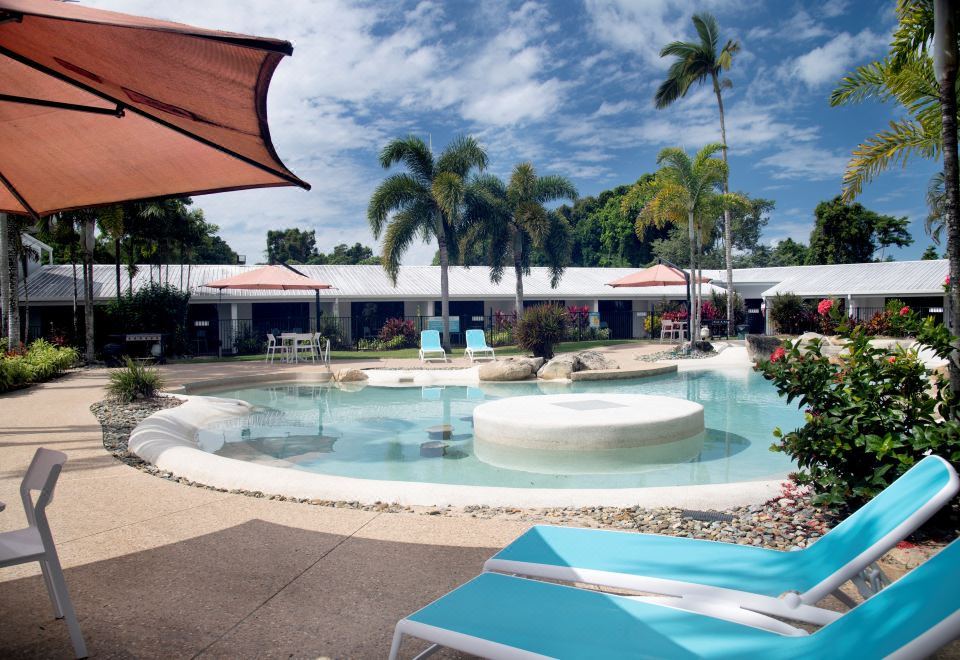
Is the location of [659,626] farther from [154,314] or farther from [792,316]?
[792,316]

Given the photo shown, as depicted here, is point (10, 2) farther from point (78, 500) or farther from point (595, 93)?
point (595, 93)

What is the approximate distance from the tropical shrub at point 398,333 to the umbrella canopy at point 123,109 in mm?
21861

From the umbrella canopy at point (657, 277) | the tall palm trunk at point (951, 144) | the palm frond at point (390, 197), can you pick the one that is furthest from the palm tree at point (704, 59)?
the tall palm trunk at point (951, 144)

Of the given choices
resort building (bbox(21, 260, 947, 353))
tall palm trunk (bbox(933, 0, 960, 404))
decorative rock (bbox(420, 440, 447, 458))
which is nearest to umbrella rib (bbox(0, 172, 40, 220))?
decorative rock (bbox(420, 440, 447, 458))

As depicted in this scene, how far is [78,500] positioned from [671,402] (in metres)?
7.53

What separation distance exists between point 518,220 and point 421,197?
13.5 feet

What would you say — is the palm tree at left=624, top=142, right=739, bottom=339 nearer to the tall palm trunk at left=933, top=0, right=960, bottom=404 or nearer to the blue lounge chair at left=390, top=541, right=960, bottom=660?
the tall palm trunk at left=933, top=0, right=960, bottom=404

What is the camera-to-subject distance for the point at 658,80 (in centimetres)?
3353

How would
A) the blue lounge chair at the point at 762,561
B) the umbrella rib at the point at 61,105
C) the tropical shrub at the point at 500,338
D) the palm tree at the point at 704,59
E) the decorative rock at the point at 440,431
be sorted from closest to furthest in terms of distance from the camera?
the blue lounge chair at the point at 762,561, the umbrella rib at the point at 61,105, the decorative rock at the point at 440,431, the tropical shrub at the point at 500,338, the palm tree at the point at 704,59

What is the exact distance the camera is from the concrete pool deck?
2.86 m

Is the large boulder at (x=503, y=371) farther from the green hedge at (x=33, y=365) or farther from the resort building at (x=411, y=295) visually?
the green hedge at (x=33, y=365)

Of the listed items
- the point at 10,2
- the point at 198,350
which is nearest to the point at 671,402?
the point at 10,2

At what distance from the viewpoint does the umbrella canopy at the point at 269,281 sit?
20.5 metres

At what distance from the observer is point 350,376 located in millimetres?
16000
